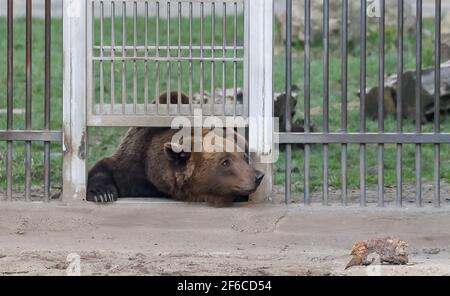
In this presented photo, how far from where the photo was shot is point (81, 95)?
8.15 meters

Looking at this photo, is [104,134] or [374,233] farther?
[104,134]

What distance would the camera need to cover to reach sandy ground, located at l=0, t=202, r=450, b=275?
6348 mm

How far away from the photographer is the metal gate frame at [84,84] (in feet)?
26.7

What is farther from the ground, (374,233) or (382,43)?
(382,43)

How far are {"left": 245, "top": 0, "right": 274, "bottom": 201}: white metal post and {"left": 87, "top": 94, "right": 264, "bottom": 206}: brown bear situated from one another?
172 millimetres

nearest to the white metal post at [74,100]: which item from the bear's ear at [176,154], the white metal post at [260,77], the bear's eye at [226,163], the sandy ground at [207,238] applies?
the sandy ground at [207,238]

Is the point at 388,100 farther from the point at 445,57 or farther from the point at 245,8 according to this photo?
the point at 245,8

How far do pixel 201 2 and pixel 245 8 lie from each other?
1.01 ft

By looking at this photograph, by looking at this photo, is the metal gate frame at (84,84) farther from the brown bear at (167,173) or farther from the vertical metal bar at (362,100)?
the vertical metal bar at (362,100)

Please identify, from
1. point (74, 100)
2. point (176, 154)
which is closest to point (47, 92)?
point (74, 100)

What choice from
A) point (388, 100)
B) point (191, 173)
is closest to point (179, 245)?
point (191, 173)
